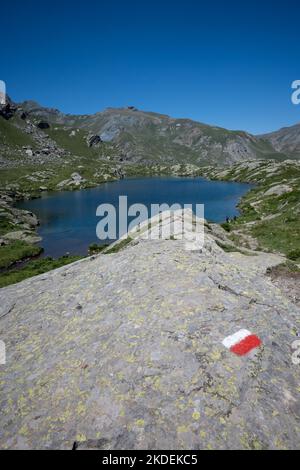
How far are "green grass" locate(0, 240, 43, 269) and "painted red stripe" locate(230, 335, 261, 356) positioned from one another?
1989 inches

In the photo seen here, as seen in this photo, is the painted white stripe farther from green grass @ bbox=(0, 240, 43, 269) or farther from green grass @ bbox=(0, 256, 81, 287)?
green grass @ bbox=(0, 240, 43, 269)

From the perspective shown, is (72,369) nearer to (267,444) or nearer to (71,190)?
(267,444)

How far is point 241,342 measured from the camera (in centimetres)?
985

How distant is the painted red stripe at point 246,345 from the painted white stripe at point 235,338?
0.33 ft

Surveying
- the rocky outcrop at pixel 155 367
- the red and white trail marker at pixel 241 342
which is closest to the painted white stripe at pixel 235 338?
the red and white trail marker at pixel 241 342

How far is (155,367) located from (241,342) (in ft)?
10.2

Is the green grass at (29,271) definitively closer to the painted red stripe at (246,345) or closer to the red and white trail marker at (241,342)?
the red and white trail marker at (241,342)

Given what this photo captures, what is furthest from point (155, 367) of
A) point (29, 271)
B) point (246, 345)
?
point (29, 271)

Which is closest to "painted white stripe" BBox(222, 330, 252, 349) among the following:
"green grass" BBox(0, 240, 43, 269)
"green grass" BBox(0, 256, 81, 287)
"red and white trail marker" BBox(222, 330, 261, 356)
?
"red and white trail marker" BBox(222, 330, 261, 356)

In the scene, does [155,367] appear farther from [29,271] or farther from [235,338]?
[29,271]

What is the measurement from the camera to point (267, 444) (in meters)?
6.99

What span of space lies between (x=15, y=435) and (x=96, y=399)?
2.35 metres

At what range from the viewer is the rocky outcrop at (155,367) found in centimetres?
752
